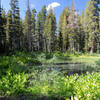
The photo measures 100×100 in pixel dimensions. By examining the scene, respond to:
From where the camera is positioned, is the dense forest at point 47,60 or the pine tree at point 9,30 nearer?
the dense forest at point 47,60

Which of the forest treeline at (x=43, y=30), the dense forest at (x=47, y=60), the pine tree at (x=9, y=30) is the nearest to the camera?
the dense forest at (x=47, y=60)

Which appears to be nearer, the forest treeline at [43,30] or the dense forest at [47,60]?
the dense forest at [47,60]

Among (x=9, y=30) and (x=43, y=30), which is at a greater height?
(x=43, y=30)

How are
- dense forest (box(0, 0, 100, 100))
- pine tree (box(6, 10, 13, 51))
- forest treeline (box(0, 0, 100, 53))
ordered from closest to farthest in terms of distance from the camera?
dense forest (box(0, 0, 100, 100)) → pine tree (box(6, 10, 13, 51)) → forest treeline (box(0, 0, 100, 53))

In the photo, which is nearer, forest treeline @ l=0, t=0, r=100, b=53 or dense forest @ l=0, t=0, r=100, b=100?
dense forest @ l=0, t=0, r=100, b=100

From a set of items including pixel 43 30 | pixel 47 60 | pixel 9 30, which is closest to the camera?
pixel 47 60

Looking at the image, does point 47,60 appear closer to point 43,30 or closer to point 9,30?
point 9,30

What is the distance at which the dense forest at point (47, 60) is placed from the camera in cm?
349

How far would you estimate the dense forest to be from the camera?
3494 millimetres

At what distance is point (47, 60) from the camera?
8.68 meters

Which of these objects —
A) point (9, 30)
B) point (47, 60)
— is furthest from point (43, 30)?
point (47, 60)

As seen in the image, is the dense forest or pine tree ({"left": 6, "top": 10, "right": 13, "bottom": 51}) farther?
pine tree ({"left": 6, "top": 10, "right": 13, "bottom": 51})

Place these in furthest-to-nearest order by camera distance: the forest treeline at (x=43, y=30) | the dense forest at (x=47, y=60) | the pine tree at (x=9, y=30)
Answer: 1. the forest treeline at (x=43, y=30)
2. the pine tree at (x=9, y=30)
3. the dense forest at (x=47, y=60)

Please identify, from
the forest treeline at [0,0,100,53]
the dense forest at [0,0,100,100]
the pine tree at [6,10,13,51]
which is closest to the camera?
the dense forest at [0,0,100,100]
